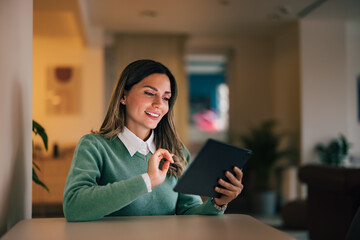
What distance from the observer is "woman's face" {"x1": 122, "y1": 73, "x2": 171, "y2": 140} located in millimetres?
1456

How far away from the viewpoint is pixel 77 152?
A: 4.30ft

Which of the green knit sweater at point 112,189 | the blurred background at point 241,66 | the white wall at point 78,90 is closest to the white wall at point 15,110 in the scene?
the green knit sweater at point 112,189

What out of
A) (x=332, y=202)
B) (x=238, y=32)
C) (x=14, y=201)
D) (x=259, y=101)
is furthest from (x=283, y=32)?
(x=14, y=201)

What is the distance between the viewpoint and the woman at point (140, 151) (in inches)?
49.1

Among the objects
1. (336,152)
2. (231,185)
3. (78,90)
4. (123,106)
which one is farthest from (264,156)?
(231,185)

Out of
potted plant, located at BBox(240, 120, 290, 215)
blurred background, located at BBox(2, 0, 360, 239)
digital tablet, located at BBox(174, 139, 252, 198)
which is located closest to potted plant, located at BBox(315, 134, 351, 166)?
blurred background, located at BBox(2, 0, 360, 239)

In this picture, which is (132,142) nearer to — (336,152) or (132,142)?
(132,142)

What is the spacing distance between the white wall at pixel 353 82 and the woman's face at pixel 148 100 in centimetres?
547

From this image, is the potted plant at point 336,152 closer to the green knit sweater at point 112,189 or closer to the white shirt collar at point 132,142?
the green knit sweater at point 112,189

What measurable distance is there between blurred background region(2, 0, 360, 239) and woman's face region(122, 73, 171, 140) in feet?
11.7

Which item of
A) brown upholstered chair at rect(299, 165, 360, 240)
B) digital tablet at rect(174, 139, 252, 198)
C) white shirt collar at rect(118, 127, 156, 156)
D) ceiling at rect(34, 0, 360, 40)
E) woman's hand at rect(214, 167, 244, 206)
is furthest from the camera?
ceiling at rect(34, 0, 360, 40)

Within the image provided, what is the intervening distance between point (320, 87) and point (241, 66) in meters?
1.63

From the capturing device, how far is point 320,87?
18.6ft

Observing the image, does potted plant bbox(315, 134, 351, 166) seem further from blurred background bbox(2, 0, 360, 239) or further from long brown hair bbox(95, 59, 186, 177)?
long brown hair bbox(95, 59, 186, 177)
